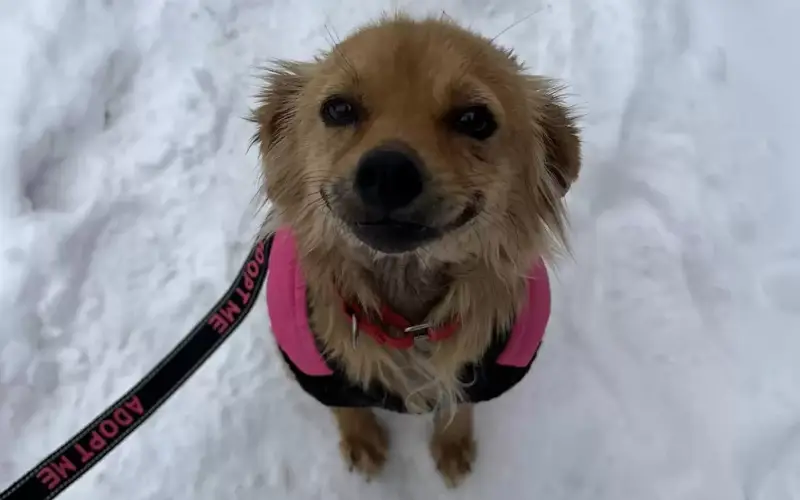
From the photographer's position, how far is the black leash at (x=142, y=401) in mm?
1755

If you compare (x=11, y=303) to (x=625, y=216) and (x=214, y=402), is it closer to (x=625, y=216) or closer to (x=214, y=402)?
(x=214, y=402)

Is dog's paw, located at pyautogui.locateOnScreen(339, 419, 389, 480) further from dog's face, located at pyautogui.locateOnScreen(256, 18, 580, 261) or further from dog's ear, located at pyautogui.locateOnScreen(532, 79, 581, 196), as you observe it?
A: dog's ear, located at pyautogui.locateOnScreen(532, 79, 581, 196)

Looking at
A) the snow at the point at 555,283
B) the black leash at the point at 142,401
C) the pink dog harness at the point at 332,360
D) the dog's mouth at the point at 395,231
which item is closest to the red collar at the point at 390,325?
the pink dog harness at the point at 332,360

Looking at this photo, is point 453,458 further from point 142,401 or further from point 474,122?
point 474,122

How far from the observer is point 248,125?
117 inches

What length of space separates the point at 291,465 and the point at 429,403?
1.86 ft

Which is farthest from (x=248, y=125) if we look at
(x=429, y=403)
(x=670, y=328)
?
(x=670, y=328)

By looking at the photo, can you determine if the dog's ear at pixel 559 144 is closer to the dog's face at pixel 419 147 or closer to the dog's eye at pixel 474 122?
the dog's face at pixel 419 147

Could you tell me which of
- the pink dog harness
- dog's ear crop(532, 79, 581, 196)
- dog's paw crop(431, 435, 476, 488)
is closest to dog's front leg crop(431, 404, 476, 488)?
dog's paw crop(431, 435, 476, 488)

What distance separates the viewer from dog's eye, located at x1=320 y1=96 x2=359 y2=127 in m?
1.70

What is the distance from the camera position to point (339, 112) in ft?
5.64

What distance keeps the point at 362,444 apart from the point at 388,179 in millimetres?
1152

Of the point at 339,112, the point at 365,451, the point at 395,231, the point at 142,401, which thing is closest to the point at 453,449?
the point at 365,451

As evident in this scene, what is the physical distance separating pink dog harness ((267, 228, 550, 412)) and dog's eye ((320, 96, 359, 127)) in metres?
0.33
